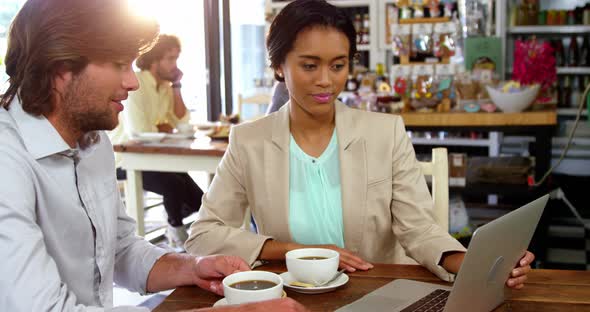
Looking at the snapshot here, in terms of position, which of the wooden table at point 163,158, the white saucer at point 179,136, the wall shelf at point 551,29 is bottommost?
the wooden table at point 163,158

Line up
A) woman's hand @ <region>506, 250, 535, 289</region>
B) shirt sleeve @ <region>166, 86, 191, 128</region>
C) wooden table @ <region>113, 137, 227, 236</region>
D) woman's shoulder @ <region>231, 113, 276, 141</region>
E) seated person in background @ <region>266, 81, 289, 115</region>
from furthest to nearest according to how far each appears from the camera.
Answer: shirt sleeve @ <region>166, 86, 191, 128</region>, wooden table @ <region>113, 137, 227, 236</region>, seated person in background @ <region>266, 81, 289, 115</region>, woman's shoulder @ <region>231, 113, 276, 141</region>, woman's hand @ <region>506, 250, 535, 289</region>

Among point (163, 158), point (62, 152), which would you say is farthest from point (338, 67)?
point (163, 158)

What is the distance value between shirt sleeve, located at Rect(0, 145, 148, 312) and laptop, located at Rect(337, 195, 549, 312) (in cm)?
48

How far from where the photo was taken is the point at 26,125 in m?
1.13

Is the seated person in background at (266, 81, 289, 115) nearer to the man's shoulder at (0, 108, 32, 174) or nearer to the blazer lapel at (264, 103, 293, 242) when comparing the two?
the blazer lapel at (264, 103, 293, 242)

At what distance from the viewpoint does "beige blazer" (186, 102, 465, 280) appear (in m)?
1.69

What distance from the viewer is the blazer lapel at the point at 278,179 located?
170 cm

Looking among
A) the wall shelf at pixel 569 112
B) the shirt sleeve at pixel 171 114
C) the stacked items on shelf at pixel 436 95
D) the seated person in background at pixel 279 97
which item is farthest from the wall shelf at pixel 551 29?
the seated person in background at pixel 279 97

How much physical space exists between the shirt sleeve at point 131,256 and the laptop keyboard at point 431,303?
563 millimetres

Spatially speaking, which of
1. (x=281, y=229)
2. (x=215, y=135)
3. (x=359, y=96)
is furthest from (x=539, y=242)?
(x=281, y=229)

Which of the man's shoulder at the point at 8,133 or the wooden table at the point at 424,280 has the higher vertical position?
the man's shoulder at the point at 8,133

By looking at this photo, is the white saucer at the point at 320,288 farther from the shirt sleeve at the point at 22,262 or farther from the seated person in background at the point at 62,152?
the shirt sleeve at the point at 22,262

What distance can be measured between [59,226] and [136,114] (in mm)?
3017

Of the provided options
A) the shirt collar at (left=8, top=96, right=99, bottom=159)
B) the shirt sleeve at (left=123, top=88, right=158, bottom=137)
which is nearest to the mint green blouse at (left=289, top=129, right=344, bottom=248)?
the shirt collar at (left=8, top=96, right=99, bottom=159)
